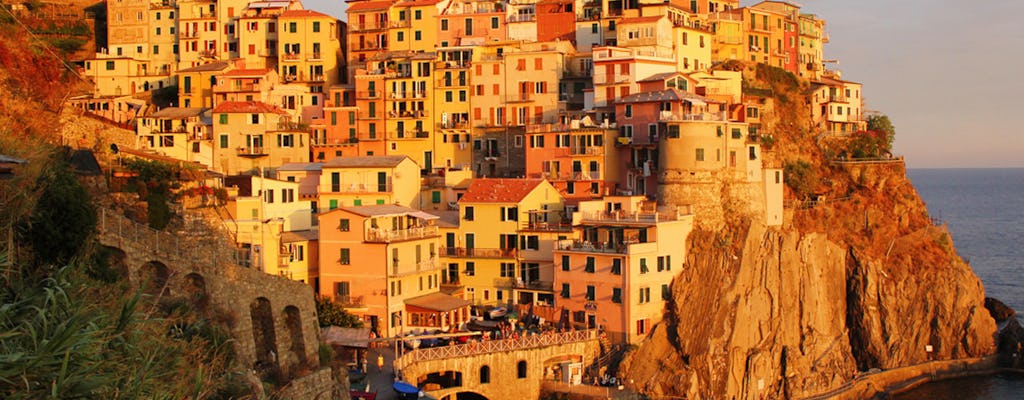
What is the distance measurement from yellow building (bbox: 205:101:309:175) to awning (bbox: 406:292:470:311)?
55.5ft

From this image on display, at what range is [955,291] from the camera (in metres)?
63.8

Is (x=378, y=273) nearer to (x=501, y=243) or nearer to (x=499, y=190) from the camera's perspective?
(x=501, y=243)

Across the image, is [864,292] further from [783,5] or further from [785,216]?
[783,5]

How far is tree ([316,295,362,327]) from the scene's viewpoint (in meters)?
48.9

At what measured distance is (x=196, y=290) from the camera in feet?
111

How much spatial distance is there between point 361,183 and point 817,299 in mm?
23935

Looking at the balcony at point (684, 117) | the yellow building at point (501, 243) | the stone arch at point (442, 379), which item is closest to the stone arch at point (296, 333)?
the stone arch at point (442, 379)

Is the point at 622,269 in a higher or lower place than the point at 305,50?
lower

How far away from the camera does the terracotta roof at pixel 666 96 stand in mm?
57344

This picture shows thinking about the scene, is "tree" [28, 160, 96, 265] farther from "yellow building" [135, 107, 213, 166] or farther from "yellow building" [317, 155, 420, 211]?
"yellow building" [135, 107, 213, 166]

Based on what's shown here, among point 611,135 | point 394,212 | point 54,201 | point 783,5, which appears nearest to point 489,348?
point 394,212

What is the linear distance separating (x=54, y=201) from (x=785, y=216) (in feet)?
141

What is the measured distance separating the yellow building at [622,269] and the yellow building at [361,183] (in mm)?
10397

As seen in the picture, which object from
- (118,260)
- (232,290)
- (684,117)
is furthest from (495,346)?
(118,260)
